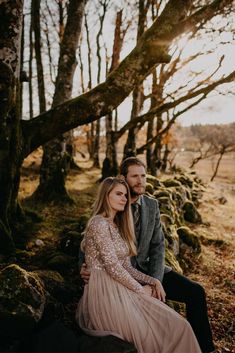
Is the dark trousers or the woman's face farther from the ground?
the woman's face

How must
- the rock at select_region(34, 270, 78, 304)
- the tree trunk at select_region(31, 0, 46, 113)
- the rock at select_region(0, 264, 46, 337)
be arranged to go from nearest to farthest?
the rock at select_region(0, 264, 46, 337)
the rock at select_region(34, 270, 78, 304)
the tree trunk at select_region(31, 0, 46, 113)

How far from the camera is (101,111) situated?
531 cm

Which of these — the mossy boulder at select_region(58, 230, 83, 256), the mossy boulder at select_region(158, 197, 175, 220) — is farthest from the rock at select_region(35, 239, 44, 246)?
the mossy boulder at select_region(158, 197, 175, 220)

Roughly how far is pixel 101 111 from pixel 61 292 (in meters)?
2.93

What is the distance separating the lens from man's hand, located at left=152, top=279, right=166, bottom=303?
11.8 ft

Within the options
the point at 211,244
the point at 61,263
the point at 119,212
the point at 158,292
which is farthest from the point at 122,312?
the point at 211,244

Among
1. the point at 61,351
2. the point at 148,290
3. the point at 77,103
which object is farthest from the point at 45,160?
the point at 61,351

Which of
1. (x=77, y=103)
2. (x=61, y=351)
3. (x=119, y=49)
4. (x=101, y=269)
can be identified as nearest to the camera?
(x=61, y=351)

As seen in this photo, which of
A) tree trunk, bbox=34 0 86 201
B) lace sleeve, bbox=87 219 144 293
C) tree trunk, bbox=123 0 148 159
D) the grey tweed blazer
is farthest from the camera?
tree trunk, bbox=123 0 148 159

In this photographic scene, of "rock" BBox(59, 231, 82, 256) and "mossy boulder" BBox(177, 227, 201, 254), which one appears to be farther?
"mossy boulder" BBox(177, 227, 201, 254)

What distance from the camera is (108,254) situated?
3373 millimetres

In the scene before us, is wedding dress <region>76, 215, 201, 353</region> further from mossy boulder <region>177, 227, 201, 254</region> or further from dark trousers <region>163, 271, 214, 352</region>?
mossy boulder <region>177, 227, 201, 254</region>

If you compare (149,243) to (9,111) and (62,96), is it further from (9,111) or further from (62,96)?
(62,96)

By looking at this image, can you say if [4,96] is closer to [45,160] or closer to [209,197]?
[45,160]
